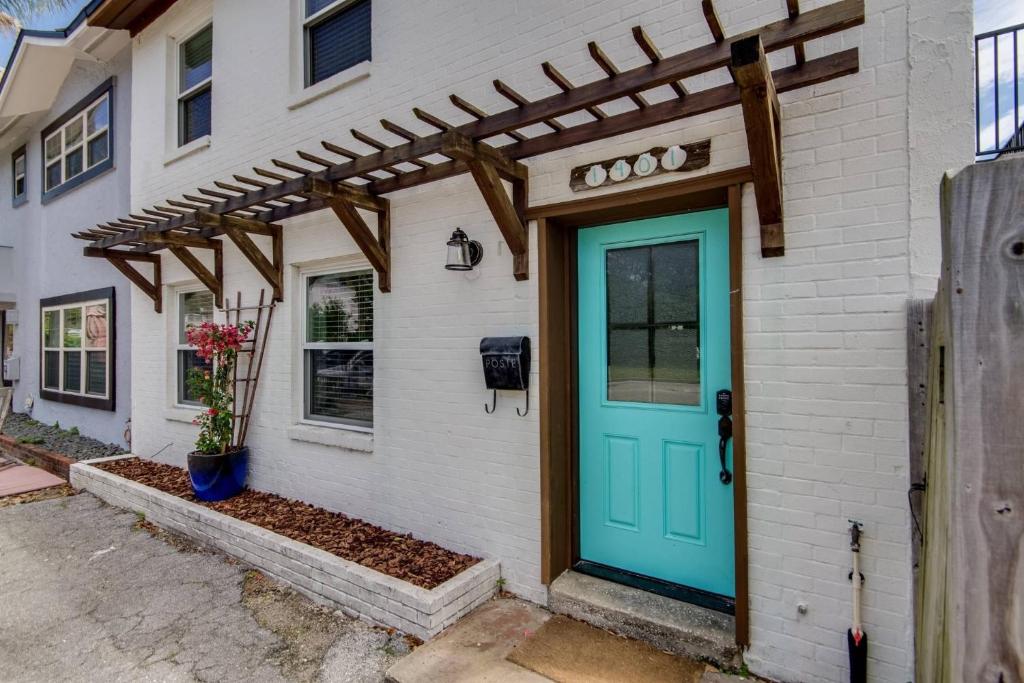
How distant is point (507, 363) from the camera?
3.08 m

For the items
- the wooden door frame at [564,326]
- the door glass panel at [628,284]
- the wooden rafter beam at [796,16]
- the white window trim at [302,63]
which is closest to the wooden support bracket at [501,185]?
the wooden door frame at [564,326]

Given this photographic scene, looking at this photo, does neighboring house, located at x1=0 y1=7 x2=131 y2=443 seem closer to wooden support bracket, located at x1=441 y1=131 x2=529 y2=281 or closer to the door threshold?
wooden support bracket, located at x1=441 y1=131 x2=529 y2=281

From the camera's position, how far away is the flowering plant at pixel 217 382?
15.3 feet

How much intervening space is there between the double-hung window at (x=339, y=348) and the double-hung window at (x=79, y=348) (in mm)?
4114

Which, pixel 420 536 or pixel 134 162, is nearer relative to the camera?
pixel 420 536

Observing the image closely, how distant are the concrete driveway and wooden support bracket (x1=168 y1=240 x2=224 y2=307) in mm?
2249

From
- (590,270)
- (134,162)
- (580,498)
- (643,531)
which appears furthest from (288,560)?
(134,162)

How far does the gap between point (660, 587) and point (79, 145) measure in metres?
9.43

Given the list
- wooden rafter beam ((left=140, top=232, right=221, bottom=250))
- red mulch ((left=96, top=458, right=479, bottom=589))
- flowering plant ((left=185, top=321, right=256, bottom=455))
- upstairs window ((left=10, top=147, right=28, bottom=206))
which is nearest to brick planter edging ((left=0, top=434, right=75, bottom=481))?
red mulch ((left=96, top=458, right=479, bottom=589))

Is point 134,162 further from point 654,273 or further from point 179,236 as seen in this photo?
point 654,273

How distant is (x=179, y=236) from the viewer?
4840 mm

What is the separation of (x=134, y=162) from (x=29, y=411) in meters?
5.96

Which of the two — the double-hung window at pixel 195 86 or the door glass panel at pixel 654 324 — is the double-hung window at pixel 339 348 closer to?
the door glass panel at pixel 654 324

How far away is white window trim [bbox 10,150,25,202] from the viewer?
350 inches
